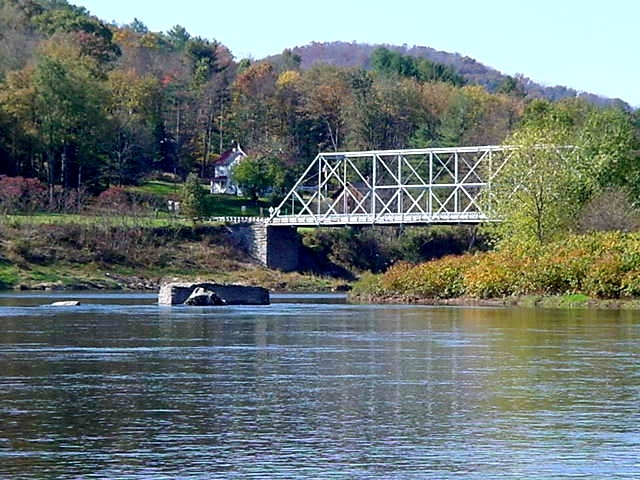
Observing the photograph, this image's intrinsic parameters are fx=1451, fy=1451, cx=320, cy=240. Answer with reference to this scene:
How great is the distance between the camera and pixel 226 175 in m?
148

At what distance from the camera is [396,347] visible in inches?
1654

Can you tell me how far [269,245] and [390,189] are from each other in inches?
1011

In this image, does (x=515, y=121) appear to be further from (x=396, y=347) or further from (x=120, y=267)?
(x=396, y=347)

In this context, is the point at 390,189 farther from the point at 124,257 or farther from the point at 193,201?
the point at 124,257

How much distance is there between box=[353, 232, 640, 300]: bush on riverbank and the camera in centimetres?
6831

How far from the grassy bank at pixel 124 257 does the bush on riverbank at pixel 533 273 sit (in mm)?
30619

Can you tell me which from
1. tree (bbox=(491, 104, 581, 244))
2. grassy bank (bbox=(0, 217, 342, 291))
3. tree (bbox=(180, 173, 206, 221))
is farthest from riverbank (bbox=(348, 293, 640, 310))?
tree (bbox=(180, 173, 206, 221))

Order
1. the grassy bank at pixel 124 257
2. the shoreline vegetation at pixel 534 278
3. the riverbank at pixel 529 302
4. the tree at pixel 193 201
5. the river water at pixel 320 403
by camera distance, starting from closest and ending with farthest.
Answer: the river water at pixel 320 403
the riverbank at pixel 529 302
the shoreline vegetation at pixel 534 278
the grassy bank at pixel 124 257
the tree at pixel 193 201

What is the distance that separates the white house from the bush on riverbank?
6700 cm

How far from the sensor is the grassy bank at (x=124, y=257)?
342 feet

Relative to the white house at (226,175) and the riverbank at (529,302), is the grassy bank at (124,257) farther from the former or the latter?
the riverbank at (529,302)

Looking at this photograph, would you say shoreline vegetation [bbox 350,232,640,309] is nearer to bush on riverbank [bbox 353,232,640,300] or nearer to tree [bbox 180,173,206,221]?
bush on riverbank [bbox 353,232,640,300]

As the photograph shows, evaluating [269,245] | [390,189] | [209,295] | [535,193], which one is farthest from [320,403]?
[390,189]

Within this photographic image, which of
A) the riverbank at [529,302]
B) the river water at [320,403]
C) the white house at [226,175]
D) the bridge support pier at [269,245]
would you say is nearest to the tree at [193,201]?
the bridge support pier at [269,245]
